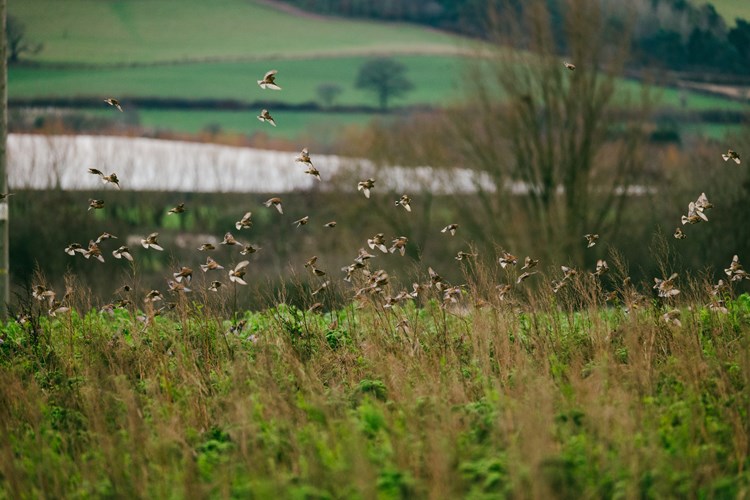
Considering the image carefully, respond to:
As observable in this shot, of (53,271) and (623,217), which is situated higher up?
(623,217)

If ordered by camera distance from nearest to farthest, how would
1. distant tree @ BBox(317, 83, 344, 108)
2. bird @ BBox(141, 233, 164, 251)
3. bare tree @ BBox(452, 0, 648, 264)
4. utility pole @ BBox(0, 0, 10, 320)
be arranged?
bird @ BBox(141, 233, 164, 251) → utility pole @ BBox(0, 0, 10, 320) → bare tree @ BBox(452, 0, 648, 264) → distant tree @ BBox(317, 83, 344, 108)

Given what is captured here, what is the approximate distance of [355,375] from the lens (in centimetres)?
809

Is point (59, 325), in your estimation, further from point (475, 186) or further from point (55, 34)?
point (55, 34)

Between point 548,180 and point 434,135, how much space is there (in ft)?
29.4

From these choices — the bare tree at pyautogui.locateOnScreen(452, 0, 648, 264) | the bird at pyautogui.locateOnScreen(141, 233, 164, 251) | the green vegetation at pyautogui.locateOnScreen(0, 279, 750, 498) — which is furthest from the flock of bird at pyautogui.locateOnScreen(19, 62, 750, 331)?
the bare tree at pyautogui.locateOnScreen(452, 0, 648, 264)

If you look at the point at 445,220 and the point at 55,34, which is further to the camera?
the point at 55,34

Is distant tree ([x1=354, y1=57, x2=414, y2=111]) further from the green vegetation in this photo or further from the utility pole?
the green vegetation

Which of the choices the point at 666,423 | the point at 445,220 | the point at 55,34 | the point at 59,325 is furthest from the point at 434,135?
the point at 55,34

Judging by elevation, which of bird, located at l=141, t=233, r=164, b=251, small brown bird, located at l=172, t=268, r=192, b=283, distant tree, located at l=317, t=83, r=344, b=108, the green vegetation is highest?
bird, located at l=141, t=233, r=164, b=251

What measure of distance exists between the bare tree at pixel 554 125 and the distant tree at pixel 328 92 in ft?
166

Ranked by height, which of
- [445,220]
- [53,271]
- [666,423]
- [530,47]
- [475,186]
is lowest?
[53,271]

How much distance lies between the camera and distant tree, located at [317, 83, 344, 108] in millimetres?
77812

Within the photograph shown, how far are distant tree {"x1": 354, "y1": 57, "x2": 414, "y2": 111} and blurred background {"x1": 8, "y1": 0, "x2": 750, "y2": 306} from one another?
0.17 metres

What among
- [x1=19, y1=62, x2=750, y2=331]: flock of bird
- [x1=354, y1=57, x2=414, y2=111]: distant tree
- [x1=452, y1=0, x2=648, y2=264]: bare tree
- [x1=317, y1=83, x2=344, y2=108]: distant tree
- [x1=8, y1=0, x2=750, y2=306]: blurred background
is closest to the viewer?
[x1=19, y1=62, x2=750, y2=331]: flock of bird
